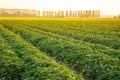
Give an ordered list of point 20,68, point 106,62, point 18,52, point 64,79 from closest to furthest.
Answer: point 64,79, point 20,68, point 106,62, point 18,52

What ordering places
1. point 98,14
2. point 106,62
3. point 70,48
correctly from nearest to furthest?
point 106,62
point 70,48
point 98,14

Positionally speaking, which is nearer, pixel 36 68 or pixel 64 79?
pixel 64 79

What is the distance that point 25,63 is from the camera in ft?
33.4

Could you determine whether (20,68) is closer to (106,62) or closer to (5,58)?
(5,58)

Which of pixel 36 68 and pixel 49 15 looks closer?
pixel 36 68

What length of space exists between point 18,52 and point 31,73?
371cm

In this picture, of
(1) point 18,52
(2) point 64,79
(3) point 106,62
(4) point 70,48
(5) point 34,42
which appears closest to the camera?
(2) point 64,79

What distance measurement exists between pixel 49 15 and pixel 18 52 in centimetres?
17561

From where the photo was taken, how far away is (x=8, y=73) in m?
9.12

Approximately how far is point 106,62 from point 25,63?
10.4 ft

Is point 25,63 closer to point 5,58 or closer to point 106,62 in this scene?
point 5,58

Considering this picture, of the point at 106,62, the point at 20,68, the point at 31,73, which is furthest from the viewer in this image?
the point at 106,62

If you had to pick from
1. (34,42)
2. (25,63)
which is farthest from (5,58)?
(34,42)

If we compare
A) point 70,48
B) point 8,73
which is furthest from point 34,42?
point 8,73
